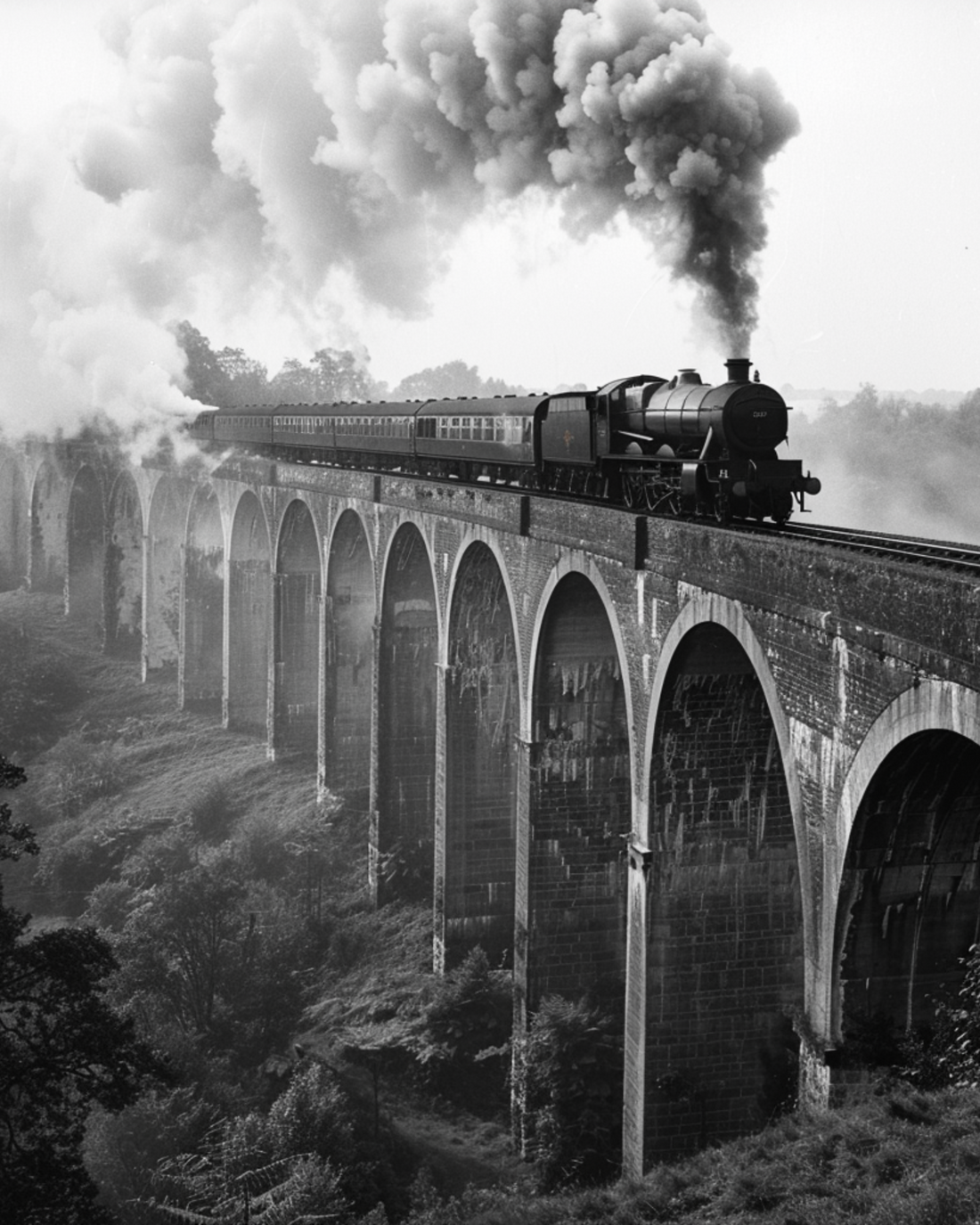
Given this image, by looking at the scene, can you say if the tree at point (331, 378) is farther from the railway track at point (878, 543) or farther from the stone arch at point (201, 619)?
the railway track at point (878, 543)

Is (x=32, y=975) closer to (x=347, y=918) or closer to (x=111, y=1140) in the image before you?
(x=111, y=1140)

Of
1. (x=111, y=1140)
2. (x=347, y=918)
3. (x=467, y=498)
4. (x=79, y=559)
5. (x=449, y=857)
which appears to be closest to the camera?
(x=111, y=1140)

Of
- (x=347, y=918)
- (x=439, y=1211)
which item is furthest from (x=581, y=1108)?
(x=347, y=918)

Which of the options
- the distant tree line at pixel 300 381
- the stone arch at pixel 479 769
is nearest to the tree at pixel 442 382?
the distant tree line at pixel 300 381

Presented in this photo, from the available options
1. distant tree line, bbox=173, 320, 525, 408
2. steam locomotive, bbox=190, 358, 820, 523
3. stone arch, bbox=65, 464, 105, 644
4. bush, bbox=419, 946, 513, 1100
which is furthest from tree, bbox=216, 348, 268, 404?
bush, bbox=419, 946, 513, 1100

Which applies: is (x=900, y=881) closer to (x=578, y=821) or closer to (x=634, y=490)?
(x=578, y=821)

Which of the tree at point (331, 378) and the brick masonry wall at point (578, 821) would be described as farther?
the tree at point (331, 378)

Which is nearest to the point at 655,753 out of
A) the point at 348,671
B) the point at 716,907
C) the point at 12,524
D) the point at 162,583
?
the point at 716,907

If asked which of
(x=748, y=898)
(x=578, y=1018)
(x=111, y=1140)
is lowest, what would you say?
(x=111, y=1140)
